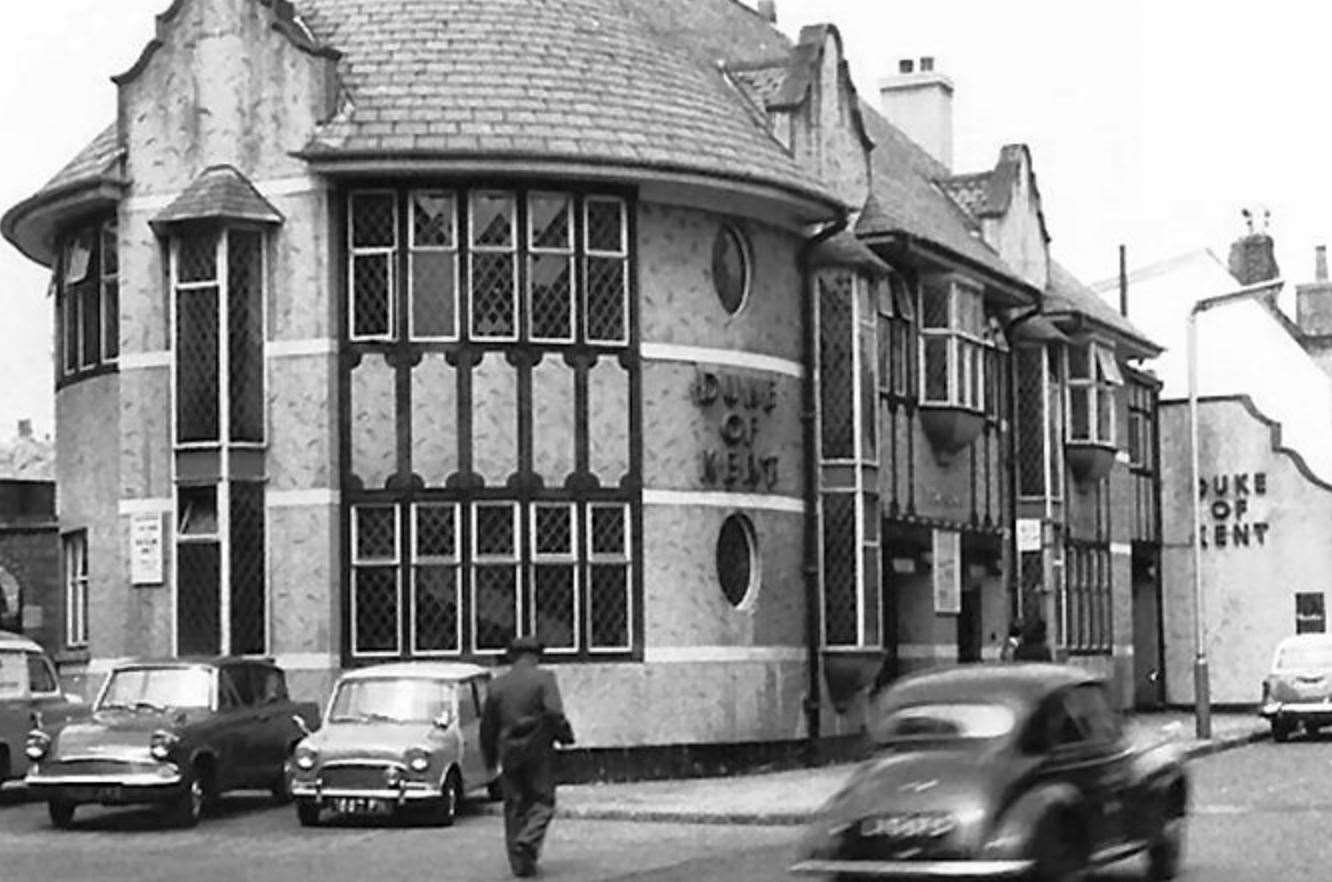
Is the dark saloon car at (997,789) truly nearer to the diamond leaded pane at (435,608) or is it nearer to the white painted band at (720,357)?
the diamond leaded pane at (435,608)

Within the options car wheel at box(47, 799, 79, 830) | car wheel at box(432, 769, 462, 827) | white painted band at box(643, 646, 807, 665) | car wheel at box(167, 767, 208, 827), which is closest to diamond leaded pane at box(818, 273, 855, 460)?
white painted band at box(643, 646, 807, 665)

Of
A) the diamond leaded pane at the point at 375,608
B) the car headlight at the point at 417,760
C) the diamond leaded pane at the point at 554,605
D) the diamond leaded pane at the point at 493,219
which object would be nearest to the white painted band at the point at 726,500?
the diamond leaded pane at the point at 554,605

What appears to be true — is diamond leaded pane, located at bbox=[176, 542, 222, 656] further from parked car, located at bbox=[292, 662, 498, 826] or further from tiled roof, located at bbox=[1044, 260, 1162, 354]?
tiled roof, located at bbox=[1044, 260, 1162, 354]

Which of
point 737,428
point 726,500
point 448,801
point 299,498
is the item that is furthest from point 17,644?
point 737,428

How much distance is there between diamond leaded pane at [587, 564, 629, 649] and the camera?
2977 centimetres

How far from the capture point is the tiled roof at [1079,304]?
4441cm

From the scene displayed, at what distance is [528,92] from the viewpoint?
97.2 ft

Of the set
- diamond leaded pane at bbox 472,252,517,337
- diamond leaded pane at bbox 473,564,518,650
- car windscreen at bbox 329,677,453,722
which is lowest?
car windscreen at bbox 329,677,453,722

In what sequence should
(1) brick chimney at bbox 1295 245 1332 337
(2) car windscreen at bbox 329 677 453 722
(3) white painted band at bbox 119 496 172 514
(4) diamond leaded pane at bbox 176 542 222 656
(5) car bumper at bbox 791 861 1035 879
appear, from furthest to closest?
1. (1) brick chimney at bbox 1295 245 1332 337
2. (3) white painted band at bbox 119 496 172 514
3. (4) diamond leaded pane at bbox 176 542 222 656
4. (2) car windscreen at bbox 329 677 453 722
5. (5) car bumper at bbox 791 861 1035 879

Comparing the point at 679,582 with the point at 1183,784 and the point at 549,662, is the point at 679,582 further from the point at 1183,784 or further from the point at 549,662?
the point at 1183,784

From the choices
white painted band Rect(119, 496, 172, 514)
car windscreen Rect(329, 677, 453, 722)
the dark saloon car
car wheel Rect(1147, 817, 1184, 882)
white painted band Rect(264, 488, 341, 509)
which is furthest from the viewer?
white painted band Rect(119, 496, 172, 514)

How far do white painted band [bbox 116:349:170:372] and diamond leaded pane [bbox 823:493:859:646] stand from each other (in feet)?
28.2

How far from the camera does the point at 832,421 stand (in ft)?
109

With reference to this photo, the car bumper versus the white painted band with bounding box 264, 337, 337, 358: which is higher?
the white painted band with bounding box 264, 337, 337, 358
